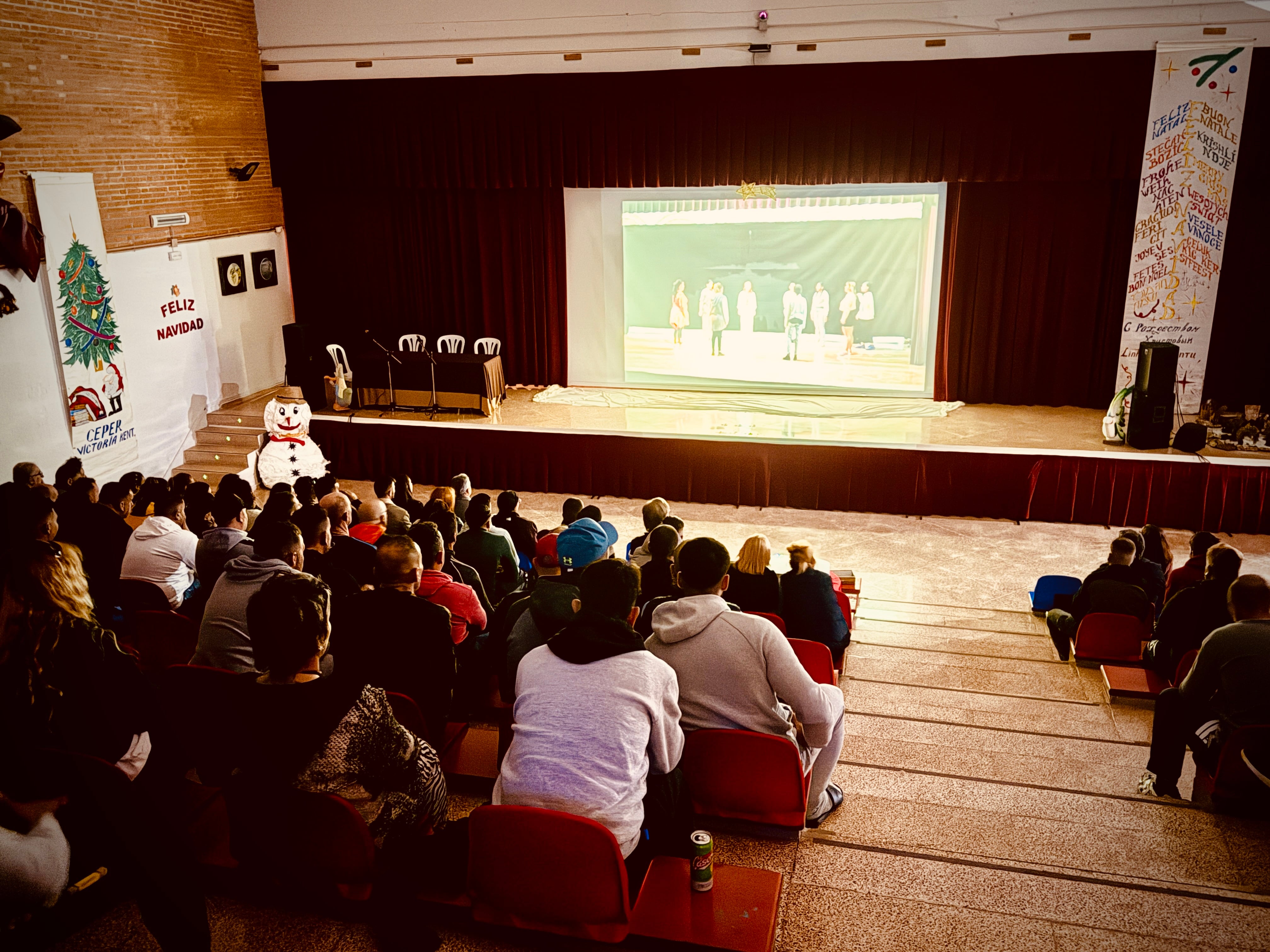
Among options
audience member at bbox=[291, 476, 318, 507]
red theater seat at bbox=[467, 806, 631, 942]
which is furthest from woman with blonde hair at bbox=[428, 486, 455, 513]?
red theater seat at bbox=[467, 806, 631, 942]

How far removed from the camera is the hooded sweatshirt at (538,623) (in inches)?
125

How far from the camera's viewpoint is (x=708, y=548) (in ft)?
9.63

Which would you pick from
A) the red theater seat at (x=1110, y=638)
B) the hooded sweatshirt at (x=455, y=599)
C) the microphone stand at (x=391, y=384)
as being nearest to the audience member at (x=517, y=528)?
the hooded sweatshirt at (x=455, y=599)

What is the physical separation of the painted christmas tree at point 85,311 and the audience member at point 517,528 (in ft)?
16.4

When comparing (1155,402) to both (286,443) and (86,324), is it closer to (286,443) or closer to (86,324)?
(286,443)

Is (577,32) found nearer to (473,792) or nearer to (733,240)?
(733,240)

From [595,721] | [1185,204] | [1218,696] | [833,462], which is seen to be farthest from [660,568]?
[1185,204]

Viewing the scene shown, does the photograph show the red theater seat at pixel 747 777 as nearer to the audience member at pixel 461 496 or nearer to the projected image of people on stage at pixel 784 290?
the audience member at pixel 461 496

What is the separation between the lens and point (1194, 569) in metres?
4.85

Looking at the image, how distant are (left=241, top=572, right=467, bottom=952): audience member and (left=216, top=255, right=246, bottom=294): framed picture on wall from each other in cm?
932

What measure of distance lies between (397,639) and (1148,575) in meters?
3.99

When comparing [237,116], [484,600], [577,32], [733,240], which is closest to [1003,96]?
[733,240]

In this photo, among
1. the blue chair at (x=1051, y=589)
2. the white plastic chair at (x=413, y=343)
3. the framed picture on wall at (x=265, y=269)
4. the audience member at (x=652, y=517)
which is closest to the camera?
the audience member at (x=652, y=517)

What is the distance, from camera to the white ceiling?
872cm
